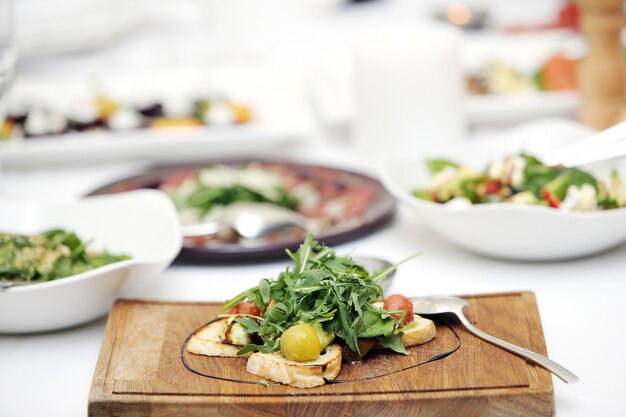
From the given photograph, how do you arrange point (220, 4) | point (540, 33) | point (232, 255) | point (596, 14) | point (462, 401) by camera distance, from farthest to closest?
point (220, 4)
point (540, 33)
point (596, 14)
point (232, 255)
point (462, 401)

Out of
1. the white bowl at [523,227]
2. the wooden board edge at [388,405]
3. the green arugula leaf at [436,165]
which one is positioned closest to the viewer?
the wooden board edge at [388,405]

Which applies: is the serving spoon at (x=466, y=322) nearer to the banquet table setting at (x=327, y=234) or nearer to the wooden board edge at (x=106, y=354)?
the banquet table setting at (x=327, y=234)

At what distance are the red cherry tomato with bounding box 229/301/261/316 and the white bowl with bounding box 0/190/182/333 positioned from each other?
0.46 ft

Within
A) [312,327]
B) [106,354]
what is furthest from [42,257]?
[312,327]

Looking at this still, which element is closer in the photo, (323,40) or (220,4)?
(323,40)

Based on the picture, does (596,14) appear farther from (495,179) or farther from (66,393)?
(66,393)

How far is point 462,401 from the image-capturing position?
874 mm

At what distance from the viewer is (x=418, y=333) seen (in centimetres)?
99

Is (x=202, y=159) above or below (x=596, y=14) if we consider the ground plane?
below

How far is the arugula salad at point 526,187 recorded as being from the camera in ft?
4.31

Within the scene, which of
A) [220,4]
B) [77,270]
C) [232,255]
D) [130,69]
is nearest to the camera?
[77,270]

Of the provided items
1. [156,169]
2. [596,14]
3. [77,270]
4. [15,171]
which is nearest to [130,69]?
[15,171]

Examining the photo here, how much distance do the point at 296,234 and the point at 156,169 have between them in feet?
1.60

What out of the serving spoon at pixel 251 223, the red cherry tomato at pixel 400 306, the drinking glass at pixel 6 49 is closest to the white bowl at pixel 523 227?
the serving spoon at pixel 251 223
